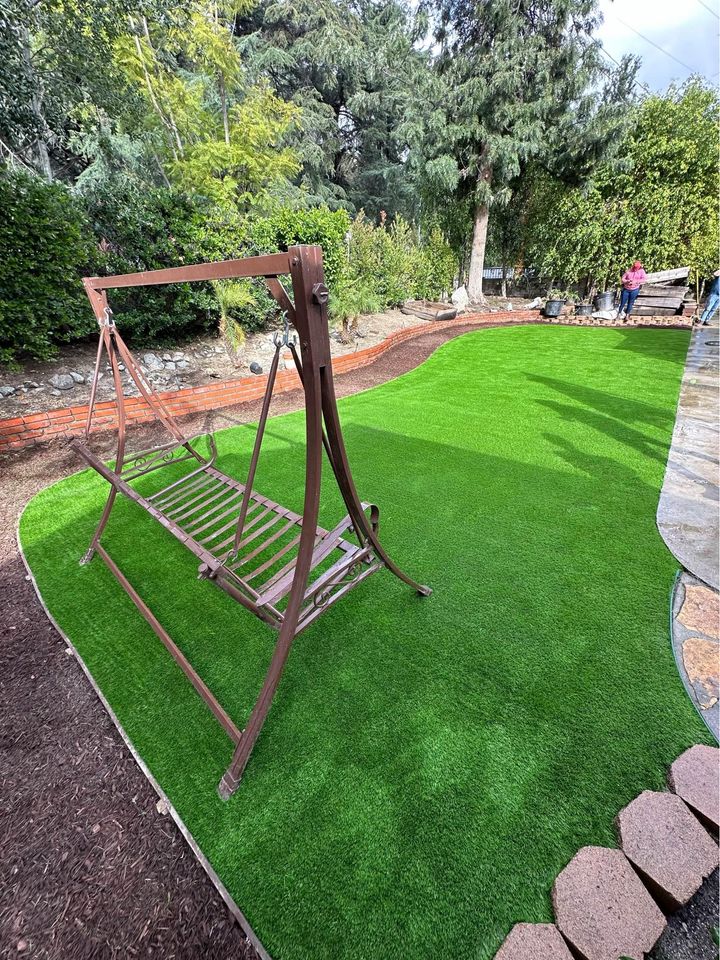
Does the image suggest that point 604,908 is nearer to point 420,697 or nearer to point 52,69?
point 420,697

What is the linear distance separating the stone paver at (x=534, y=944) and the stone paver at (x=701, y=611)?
1600 millimetres

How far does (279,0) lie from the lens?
14.5 metres

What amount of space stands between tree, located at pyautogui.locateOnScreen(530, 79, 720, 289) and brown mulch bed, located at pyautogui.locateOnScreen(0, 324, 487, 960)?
14.5 m

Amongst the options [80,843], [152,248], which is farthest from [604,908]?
[152,248]

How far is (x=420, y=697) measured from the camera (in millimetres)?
1812

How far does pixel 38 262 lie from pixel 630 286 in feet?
38.5

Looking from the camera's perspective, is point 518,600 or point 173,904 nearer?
point 173,904

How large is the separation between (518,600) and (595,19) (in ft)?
51.7

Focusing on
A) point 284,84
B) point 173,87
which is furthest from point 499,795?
point 284,84

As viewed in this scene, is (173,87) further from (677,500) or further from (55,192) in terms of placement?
(677,500)

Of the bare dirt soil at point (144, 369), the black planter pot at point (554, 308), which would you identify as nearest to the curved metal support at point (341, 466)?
the bare dirt soil at point (144, 369)

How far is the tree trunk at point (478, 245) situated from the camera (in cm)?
1145

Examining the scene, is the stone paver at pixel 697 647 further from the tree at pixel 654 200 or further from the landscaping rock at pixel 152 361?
the tree at pixel 654 200

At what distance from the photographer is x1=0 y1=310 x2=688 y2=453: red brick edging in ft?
13.7
